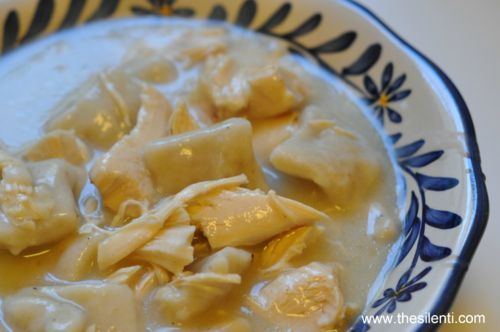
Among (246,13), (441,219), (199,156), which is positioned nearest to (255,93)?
(199,156)

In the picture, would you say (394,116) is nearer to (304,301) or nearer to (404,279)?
(404,279)

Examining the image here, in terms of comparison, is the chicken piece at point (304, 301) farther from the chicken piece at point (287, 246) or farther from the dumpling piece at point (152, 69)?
the dumpling piece at point (152, 69)

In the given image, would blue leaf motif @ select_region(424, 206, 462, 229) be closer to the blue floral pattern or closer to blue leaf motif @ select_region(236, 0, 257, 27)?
the blue floral pattern

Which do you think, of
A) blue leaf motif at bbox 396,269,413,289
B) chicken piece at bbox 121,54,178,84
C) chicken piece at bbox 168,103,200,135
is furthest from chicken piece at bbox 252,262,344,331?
chicken piece at bbox 121,54,178,84

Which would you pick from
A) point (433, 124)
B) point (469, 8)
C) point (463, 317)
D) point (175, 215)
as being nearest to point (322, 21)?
point (433, 124)

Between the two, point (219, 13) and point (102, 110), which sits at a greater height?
point (219, 13)

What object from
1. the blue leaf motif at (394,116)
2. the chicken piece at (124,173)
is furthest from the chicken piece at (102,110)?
the blue leaf motif at (394,116)

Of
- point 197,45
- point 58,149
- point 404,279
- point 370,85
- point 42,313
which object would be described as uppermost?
point 370,85
